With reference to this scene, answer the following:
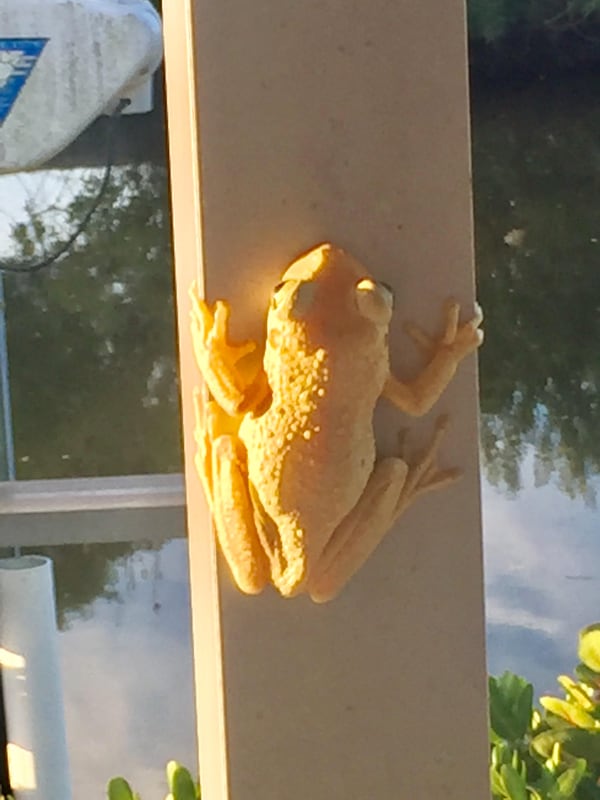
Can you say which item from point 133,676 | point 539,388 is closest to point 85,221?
point 133,676

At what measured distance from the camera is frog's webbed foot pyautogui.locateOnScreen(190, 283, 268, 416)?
413 mm

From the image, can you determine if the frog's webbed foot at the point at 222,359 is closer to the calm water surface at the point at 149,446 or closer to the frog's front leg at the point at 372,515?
the frog's front leg at the point at 372,515

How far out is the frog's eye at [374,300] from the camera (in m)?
0.39

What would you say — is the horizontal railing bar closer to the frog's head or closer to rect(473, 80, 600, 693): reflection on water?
the frog's head

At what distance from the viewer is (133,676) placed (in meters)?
1.09

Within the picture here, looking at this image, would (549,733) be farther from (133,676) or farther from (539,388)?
(539,388)

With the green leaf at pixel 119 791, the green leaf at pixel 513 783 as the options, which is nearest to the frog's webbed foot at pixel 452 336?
the green leaf at pixel 513 783

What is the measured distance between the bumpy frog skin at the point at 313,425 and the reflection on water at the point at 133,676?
579 millimetres

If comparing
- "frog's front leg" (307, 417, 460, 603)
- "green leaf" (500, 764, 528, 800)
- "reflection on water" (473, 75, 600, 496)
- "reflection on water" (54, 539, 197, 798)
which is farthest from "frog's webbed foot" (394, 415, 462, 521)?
"reflection on water" (473, 75, 600, 496)

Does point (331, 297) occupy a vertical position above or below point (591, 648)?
above

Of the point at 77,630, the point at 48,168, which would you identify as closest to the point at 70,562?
the point at 77,630

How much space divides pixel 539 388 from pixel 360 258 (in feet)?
3.52

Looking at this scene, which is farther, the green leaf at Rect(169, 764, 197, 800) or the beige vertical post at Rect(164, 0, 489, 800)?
the green leaf at Rect(169, 764, 197, 800)

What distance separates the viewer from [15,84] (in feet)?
2.96
